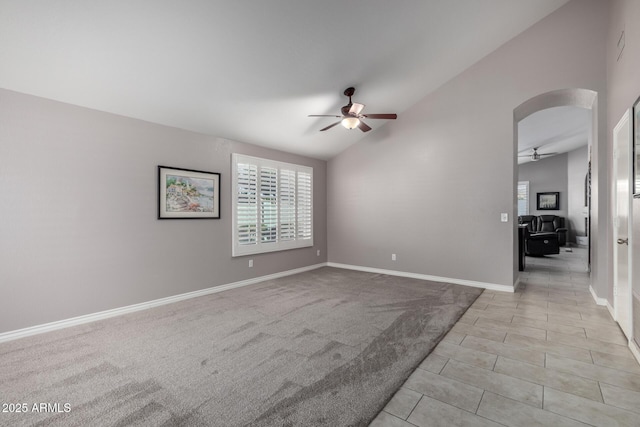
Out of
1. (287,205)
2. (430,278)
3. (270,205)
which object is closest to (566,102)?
(430,278)

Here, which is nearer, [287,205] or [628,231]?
[628,231]

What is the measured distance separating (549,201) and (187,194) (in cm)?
1175

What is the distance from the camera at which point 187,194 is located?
4.20 meters

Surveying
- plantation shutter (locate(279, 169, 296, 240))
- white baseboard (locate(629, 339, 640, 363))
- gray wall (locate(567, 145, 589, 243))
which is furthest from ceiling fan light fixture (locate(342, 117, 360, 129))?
gray wall (locate(567, 145, 589, 243))

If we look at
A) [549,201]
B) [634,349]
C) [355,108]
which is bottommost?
[634,349]

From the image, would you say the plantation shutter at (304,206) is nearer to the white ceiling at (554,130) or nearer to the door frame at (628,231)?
the door frame at (628,231)

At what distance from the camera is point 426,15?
338 cm

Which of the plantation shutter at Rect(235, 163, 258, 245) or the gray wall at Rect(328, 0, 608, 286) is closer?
the gray wall at Rect(328, 0, 608, 286)

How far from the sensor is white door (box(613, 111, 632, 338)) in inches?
108

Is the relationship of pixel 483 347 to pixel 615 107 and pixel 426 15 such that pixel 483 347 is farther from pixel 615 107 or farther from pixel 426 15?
pixel 426 15

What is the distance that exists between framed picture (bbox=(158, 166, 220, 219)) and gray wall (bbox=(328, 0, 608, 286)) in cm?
296

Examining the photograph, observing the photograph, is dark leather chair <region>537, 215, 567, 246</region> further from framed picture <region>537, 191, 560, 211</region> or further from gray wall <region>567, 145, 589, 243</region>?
framed picture <region>537, 191, 560, 211</region>

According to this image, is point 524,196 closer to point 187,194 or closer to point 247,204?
point 247,204

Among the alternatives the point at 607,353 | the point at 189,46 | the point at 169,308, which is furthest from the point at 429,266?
the point at 189,46
